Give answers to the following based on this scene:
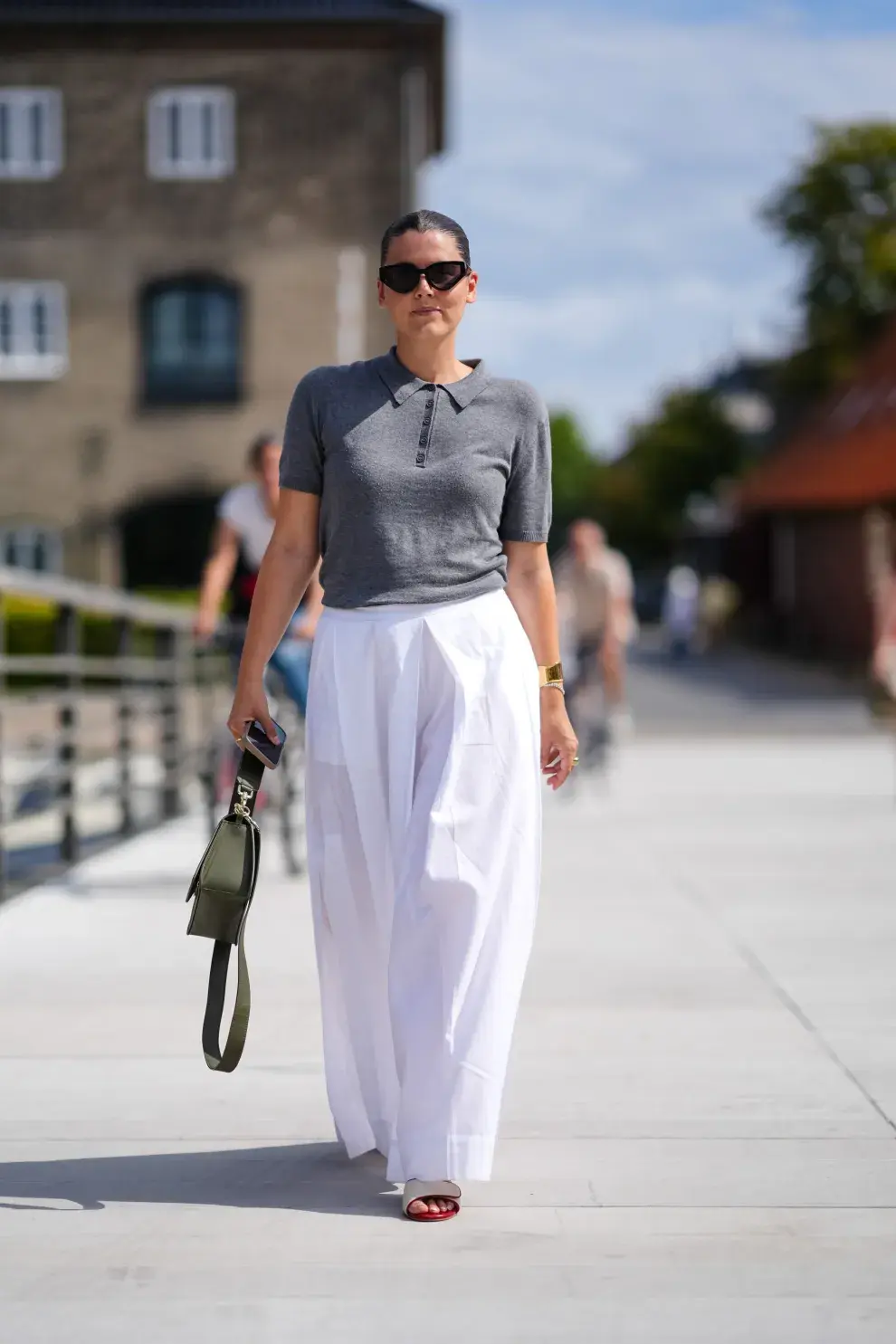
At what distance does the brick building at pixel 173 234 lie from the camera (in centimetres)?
3120

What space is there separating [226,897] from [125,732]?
280 inches

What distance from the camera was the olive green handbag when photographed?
430cm

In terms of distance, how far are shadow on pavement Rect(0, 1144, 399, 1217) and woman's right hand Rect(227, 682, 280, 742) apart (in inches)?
35.3

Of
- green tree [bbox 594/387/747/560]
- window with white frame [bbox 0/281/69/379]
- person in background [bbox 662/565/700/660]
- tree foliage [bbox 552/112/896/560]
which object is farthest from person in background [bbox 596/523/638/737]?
green tree [bbox 594/387/747/560]

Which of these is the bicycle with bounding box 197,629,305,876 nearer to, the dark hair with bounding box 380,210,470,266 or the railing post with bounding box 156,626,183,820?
the railing post with bounding box 156,626,183,820

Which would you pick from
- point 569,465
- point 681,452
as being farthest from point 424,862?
point 569,465

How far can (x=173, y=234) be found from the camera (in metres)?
31.9

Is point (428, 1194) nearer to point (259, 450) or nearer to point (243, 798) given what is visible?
point (243, 798)

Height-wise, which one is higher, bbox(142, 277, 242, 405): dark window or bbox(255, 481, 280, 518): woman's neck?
bbox(142, 277, 242, 405): dark window

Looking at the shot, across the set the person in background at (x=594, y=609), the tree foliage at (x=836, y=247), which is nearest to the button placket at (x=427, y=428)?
the person in background at (x=594, y=609)

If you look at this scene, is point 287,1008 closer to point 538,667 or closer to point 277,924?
point 277,924

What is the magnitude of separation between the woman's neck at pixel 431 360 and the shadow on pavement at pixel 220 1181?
1618 millimetres

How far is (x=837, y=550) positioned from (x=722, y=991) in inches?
1392

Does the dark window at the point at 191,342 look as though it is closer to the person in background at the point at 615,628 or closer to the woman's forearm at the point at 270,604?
the person in background at the point at 615,628
